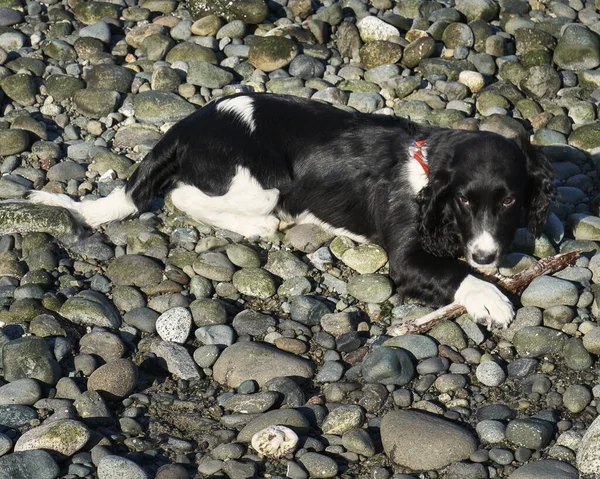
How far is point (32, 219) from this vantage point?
5695 mm

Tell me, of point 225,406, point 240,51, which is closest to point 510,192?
point 225,406

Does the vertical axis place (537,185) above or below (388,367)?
above

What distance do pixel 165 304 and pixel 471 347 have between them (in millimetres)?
1654

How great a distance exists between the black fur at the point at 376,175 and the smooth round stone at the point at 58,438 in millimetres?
2049

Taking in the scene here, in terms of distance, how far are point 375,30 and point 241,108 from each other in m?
2.34

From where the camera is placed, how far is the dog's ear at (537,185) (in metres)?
5.21

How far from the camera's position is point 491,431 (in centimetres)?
411

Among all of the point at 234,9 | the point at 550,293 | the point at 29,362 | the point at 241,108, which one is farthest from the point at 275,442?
the point at 234,9

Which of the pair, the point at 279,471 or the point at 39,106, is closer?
the point at 279,471

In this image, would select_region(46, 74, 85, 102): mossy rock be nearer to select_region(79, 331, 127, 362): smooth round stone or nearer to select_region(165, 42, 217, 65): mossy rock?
select_region(165, 42, 217, 65): mossy rock

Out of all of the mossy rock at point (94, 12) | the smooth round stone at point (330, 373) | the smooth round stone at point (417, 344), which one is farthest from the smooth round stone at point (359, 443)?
the mossy rock at point (94, 12)

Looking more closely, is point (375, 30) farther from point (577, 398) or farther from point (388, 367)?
point (577, 398)

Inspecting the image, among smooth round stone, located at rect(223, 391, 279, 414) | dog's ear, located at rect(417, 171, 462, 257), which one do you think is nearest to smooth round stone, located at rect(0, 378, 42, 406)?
smooth round stone, located at rect(223, 391, 279, 414)

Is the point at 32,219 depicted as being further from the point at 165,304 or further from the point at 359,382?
the point at 359,382
